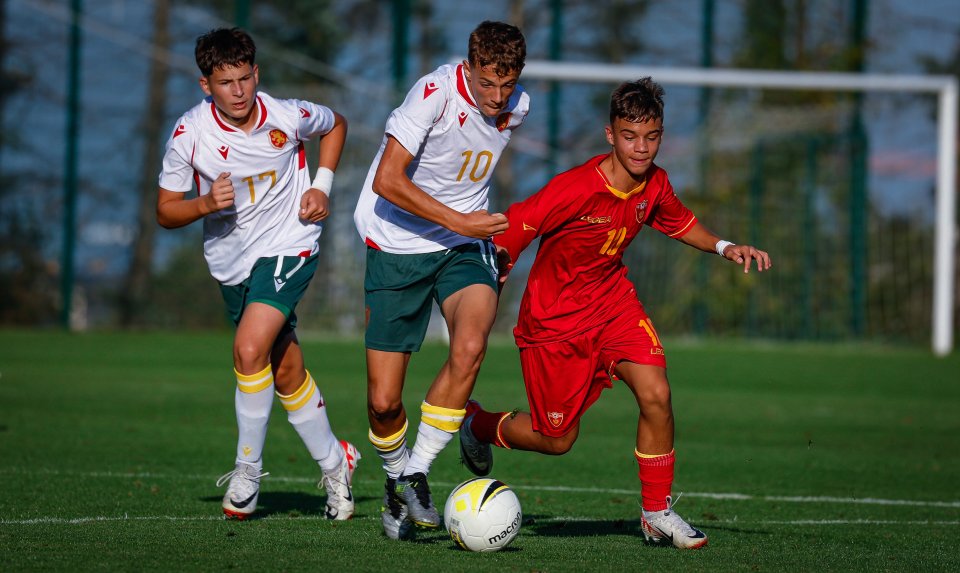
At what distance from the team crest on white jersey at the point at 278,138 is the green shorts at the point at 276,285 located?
56 cm

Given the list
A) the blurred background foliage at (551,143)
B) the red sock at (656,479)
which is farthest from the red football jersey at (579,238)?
the blurred background foliage at (551,143)

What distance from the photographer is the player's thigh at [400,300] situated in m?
5.91

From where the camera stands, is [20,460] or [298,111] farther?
[20,460]

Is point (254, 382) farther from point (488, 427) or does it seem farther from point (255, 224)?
point (488, 427)

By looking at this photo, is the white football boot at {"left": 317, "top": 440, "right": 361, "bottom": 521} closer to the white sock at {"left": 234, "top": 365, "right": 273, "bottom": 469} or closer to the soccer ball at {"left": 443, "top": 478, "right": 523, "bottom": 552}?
the white sock at {"left": 234, "top": 365, "right": 273, "bottom": 469}

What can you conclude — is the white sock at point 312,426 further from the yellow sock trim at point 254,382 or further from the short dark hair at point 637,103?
the short dark hair at point 637,103

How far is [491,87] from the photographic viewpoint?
18.5 ft

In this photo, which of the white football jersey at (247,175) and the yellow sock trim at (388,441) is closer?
the yellow sock trim at (388,441)

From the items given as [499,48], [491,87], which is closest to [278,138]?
[491,87]

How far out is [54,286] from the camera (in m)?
20.9

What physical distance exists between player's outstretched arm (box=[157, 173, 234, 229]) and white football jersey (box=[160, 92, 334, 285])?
7 cm

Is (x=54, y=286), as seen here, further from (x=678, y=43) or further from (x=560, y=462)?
(x=560, y=462)

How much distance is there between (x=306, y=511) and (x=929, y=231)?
15.8 metres

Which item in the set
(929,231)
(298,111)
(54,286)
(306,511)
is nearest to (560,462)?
(306,511)
